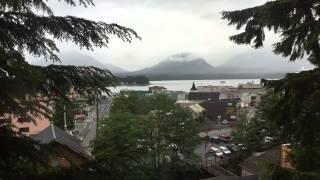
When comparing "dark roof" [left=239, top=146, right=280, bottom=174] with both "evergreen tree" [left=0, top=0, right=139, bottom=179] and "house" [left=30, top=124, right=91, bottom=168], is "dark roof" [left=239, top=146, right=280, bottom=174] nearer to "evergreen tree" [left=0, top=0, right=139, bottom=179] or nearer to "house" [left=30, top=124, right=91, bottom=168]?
"house" [left=30, top=124, right=91, bottom=168]

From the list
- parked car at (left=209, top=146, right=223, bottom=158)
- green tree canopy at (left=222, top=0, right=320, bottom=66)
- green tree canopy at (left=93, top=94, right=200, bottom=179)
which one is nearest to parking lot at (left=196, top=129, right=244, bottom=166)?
parked car at (left=209, top=146, right=223, bottom=158)

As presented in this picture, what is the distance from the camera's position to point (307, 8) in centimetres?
857

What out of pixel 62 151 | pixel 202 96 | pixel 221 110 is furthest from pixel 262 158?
pixel 202 96

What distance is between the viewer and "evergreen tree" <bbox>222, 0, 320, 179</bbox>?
840 cm

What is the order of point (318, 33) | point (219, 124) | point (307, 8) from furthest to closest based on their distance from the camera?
1. point (219, 124)
2. point (307, 8)
3. point (318, 33)

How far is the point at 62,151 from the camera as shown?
228 inches

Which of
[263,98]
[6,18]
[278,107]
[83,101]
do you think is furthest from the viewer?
[263,98]

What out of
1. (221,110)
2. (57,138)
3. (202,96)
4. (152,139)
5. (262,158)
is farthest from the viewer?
(202,96)

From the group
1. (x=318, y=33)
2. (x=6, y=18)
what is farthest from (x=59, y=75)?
(x=318, y=33)

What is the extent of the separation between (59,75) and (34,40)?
485 millimetres

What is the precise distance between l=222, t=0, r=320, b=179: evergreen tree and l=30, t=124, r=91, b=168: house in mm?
3654

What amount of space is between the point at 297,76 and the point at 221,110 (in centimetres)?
8652

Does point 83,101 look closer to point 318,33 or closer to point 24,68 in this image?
point 24,68

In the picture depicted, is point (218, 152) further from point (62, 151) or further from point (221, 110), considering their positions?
point (62, 151)
